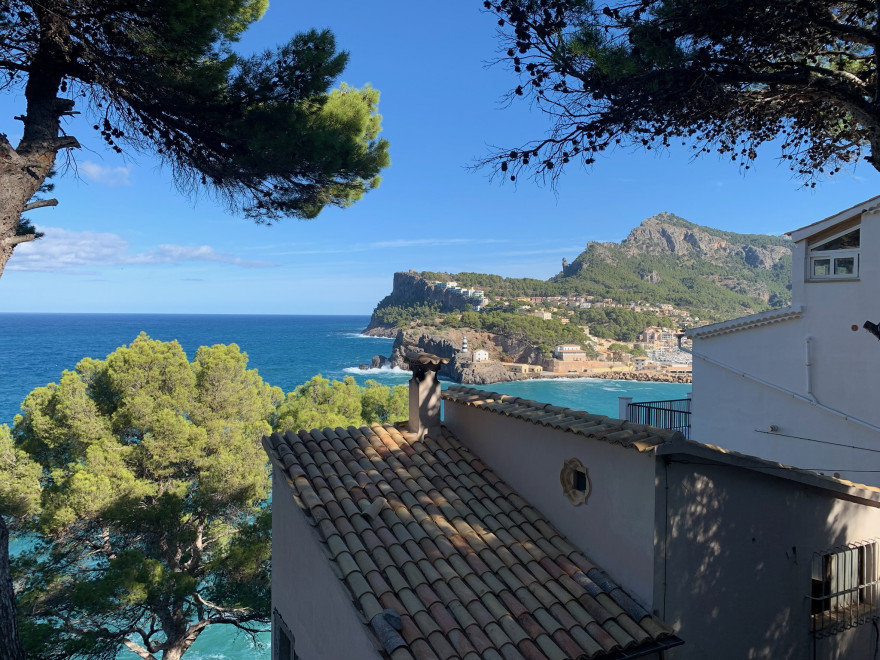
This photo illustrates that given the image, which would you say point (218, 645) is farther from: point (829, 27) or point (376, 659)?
point (829, 27)

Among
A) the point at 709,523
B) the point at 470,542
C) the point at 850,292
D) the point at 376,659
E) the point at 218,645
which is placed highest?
the point at 850,292

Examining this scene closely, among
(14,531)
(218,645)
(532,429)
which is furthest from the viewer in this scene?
(218,645)

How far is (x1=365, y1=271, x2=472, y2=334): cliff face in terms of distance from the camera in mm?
116806

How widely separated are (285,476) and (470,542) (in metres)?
2.27

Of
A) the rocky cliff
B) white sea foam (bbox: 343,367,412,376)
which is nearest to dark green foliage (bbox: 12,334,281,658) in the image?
white sea foam (bbox: 343,367,412,376)

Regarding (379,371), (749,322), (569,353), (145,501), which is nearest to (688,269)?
(569,353)

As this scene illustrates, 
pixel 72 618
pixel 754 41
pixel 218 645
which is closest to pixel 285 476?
pixel 754 41

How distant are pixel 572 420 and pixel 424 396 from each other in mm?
2236

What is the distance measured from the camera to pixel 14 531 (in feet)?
37.6

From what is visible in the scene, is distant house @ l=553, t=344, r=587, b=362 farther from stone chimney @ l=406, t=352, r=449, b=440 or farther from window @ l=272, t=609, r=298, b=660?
window @ l=272, t=609, r=298, b=660

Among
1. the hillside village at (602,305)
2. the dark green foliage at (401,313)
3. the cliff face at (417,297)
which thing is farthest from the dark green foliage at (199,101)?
the cliff face at (417,297)

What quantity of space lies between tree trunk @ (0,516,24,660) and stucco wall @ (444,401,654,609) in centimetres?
479

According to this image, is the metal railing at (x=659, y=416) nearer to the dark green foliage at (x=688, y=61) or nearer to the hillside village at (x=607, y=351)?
the dark green foliage at (x=688, y=61)

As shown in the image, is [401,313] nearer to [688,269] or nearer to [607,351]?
[607,351]
